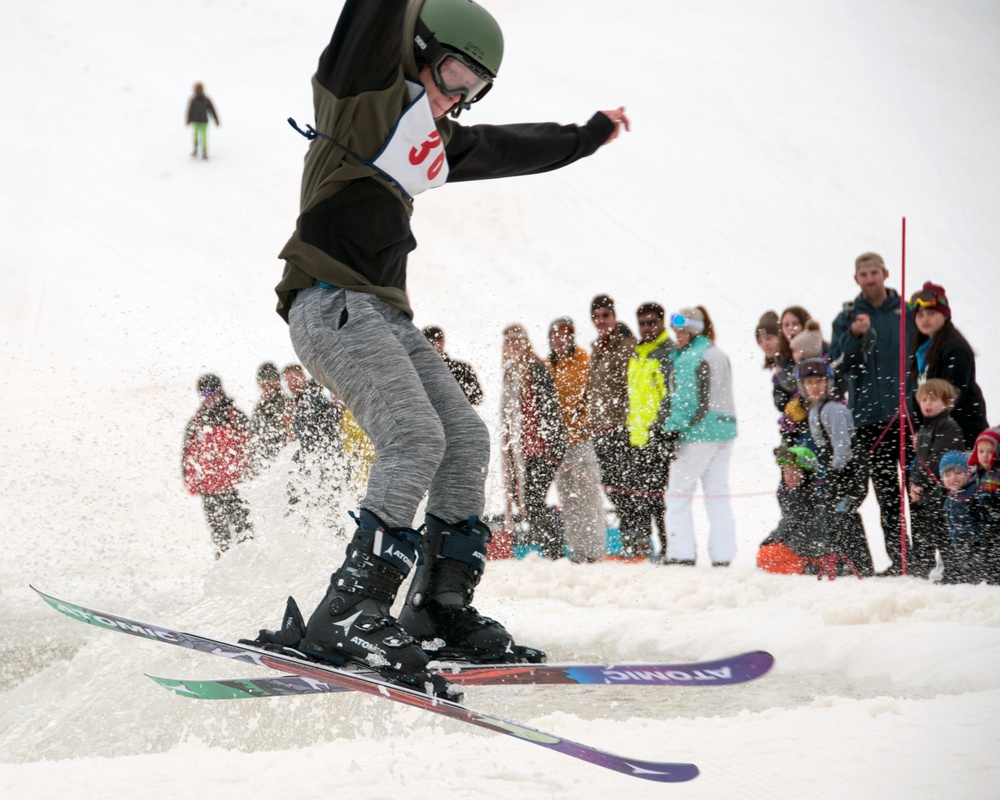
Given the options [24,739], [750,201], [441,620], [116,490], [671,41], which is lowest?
[24,739]

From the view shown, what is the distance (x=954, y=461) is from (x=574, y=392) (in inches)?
106

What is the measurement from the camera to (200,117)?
23562mm

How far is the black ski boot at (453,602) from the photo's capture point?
10.5ft

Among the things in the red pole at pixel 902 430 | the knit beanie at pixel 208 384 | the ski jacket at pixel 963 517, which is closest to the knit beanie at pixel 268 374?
the knit beanie at pixel 208 384

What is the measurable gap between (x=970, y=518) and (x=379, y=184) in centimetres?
401

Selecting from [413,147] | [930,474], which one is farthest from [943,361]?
[413,147]

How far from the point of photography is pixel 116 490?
34.5 feet

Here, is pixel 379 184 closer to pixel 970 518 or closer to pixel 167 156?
pixel 970 518

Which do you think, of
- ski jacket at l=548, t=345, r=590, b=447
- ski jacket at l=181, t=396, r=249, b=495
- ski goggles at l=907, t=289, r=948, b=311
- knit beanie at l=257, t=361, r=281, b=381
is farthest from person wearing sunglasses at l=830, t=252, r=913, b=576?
Result: ski jacket at l=181, t=396, r=249, b=495

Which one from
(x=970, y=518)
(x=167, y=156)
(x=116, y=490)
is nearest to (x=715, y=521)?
(x=970, y=518)

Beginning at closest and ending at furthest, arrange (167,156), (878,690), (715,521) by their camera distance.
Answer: (878,690), (715,521), (167,156)

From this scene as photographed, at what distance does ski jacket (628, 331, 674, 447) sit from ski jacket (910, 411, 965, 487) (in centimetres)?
171

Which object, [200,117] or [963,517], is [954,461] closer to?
[963,517]

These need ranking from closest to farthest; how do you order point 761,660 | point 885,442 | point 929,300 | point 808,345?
point 761,660, point 929,300, point 885,442, point 808,345
